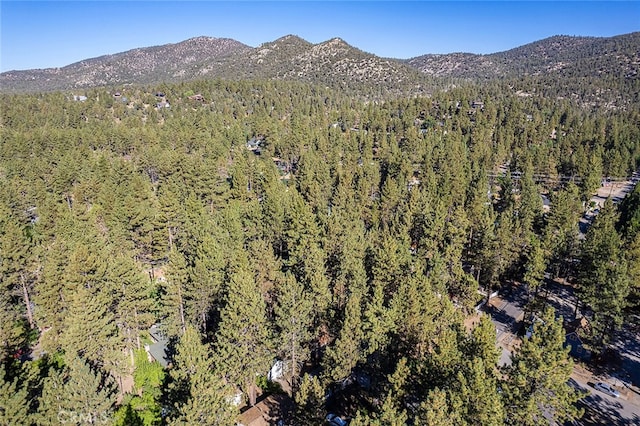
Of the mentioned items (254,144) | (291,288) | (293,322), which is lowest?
(293,322)

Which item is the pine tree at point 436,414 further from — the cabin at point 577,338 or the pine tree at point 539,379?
the cabin at point 577,338

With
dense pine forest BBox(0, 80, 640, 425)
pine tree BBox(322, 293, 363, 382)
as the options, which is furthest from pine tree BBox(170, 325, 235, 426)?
pine tree BBox(322, 293, 363, 382)

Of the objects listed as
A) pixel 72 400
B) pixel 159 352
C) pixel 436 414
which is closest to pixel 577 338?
pixel 436 414

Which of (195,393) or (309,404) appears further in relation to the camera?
(309,404)

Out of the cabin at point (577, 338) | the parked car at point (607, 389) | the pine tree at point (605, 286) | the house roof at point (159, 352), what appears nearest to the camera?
the parked car at point (607, 389)

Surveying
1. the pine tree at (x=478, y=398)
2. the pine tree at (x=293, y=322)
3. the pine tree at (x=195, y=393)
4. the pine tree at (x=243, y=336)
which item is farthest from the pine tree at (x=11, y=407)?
the pine tree at (x=478, y=398)

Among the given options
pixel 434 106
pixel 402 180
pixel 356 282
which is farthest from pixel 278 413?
pixel 434 106

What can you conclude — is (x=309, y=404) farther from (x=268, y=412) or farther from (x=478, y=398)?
(x=478, y=398)
